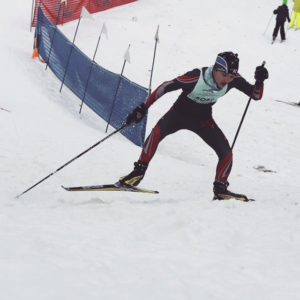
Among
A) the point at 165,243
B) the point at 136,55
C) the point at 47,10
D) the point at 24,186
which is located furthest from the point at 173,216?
the point at 47,10

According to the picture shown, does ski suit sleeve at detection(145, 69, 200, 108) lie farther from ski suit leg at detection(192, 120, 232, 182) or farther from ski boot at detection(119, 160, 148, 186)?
ski boot at detection(119, 160, 148, 186)

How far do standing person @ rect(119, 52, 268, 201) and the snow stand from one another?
1.33 ft

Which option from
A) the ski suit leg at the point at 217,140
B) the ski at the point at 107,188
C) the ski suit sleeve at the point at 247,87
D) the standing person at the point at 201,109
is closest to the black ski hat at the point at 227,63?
the standing person at the point at 201,109

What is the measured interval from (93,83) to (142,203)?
231 inches

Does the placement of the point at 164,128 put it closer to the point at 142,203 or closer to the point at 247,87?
the point at 142,203

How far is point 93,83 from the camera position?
1020 cm

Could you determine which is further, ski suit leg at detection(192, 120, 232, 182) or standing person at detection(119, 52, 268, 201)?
ski suit leg at detection(192, 120, 232, 182)

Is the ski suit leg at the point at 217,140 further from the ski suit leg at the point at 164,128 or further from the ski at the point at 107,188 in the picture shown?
the ski at the point at 107,188

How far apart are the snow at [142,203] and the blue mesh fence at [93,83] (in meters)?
0.31

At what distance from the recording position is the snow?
2893 mm

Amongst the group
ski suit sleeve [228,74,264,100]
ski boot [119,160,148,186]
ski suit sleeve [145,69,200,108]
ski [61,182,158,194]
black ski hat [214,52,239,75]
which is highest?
black ski hat [214,52,239,75]

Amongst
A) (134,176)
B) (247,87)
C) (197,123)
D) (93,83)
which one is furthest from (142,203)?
(93,83)

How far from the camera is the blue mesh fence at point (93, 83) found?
883 cm

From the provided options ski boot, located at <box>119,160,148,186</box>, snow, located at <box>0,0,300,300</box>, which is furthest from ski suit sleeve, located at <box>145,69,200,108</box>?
snow, located at <box>0,0,300,300</box>
